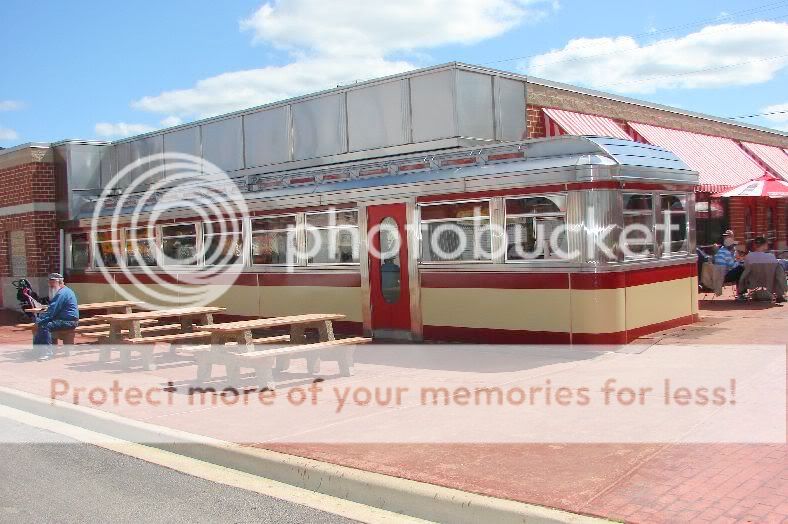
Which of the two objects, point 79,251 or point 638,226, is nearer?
point 638,226

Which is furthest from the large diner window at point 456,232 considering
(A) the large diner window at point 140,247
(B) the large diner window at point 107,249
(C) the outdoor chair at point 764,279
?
(B) the large diner window at point 107,249

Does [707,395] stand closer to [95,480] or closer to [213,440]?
[213,440]

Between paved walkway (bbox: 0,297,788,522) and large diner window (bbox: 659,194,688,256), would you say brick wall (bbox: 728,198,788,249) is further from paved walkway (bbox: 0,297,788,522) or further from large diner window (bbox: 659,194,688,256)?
paved walkway (bbox: 0,297,788,522)

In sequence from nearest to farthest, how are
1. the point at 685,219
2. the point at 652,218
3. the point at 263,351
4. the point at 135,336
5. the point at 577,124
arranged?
the point at 263,351 → the point at 652,218 → the point at 135,336 → the point at 685,219 → the point at 577,124

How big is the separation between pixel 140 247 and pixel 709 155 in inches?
601

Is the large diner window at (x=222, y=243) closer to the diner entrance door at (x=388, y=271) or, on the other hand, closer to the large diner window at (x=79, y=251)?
the diner entrance door at (x=388, y=271)

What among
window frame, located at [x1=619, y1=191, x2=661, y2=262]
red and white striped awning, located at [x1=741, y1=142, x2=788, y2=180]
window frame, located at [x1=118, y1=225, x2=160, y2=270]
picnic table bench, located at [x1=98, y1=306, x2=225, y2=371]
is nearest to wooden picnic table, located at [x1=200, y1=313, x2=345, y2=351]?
picnic table bench, located at [x1=98, y1=306, x2=225, y2=371]

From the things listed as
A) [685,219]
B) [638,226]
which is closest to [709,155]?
[685,219]

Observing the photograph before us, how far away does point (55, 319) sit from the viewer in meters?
13.1

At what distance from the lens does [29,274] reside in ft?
69.5

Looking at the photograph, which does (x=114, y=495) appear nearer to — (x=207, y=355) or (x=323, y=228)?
(x=207, y=355)

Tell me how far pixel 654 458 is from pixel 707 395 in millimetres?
2182

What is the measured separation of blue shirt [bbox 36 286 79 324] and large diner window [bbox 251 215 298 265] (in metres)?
3.72

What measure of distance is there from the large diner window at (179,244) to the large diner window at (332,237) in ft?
12.2
